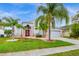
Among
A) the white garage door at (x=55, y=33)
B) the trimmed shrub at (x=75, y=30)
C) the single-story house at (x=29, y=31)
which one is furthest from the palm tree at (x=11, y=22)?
the trimmed shrub at (x=75, y=30)

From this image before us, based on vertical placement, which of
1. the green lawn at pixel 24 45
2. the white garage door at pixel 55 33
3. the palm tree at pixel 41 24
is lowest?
the green lawn at pixel 24 45

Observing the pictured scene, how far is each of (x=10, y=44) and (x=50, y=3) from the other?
2.42 feet

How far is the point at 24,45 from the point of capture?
143 inches

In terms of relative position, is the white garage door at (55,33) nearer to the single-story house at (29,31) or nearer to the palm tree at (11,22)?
the single-story house at (29,31)

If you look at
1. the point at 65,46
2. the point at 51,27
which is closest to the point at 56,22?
the point at 51,27

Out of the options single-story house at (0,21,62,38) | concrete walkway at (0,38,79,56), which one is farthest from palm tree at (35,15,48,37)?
concrete walkway at (0,38,79,56)

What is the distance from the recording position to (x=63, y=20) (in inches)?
143

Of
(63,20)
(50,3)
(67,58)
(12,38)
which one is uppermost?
(50,3)

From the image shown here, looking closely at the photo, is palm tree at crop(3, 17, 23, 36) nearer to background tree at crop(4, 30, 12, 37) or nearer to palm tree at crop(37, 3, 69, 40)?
background tree at crop(4, 30, 12, 37)

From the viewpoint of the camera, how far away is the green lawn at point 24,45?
11.8ft

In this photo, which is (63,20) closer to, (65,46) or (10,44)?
(65,46)

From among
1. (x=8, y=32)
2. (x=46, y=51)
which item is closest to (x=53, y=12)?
(x=46, y=51)

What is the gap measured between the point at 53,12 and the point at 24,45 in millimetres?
570

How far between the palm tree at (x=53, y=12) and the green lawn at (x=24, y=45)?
22cm
